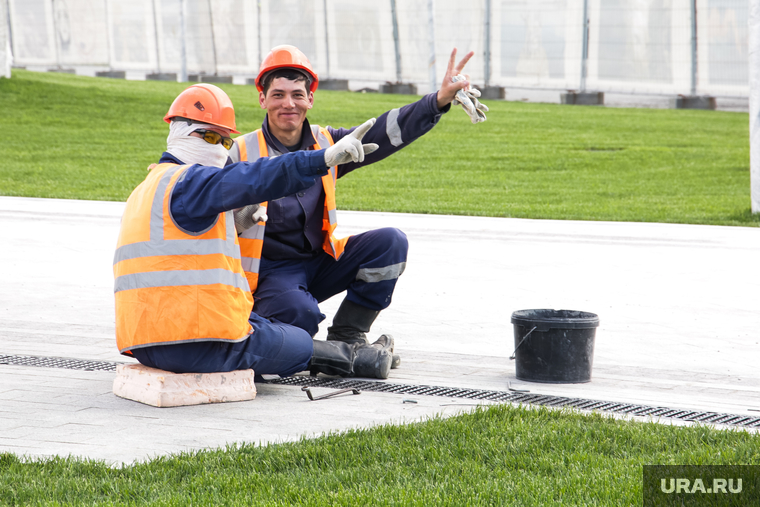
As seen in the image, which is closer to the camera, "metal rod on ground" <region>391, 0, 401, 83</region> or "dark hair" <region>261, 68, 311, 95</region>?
"dark hair" <region>261, 68, 311, 95</region>

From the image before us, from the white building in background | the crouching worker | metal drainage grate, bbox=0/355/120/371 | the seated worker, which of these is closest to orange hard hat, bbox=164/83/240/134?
the crouching worker

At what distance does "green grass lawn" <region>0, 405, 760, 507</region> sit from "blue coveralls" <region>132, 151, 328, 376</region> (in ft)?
2.85

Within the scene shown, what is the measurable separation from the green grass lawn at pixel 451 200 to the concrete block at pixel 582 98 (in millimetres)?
2007

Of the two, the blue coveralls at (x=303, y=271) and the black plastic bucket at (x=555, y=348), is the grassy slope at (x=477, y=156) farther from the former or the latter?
the black plastic bucket at (x=555, y=348)

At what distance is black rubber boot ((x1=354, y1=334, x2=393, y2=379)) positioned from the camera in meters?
5.24

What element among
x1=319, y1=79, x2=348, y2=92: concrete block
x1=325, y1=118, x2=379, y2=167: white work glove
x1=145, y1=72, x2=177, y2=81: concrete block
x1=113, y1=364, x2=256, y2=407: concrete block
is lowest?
x1=113, y1=364, x2=256, y2=407: concrete block

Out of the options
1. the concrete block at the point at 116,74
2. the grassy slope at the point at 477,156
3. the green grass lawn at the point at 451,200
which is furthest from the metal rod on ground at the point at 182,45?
the concrete block at the point at 116,74

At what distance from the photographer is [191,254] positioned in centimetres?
457

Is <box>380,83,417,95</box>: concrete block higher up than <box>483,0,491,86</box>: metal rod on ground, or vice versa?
<box>483,0,491,86</box>: metal rod on ground

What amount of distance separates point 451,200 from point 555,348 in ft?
29.3

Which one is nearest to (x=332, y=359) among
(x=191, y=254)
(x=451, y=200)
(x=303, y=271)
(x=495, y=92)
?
(x=303, y=271)

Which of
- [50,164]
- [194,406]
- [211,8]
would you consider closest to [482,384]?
[194,406]

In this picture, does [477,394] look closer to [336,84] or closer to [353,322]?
[353,322]

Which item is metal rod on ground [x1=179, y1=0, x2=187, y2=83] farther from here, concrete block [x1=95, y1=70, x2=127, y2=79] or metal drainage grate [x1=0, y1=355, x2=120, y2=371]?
metal drainage grate [x1=0, y1=355, x2=120, y2=371]
